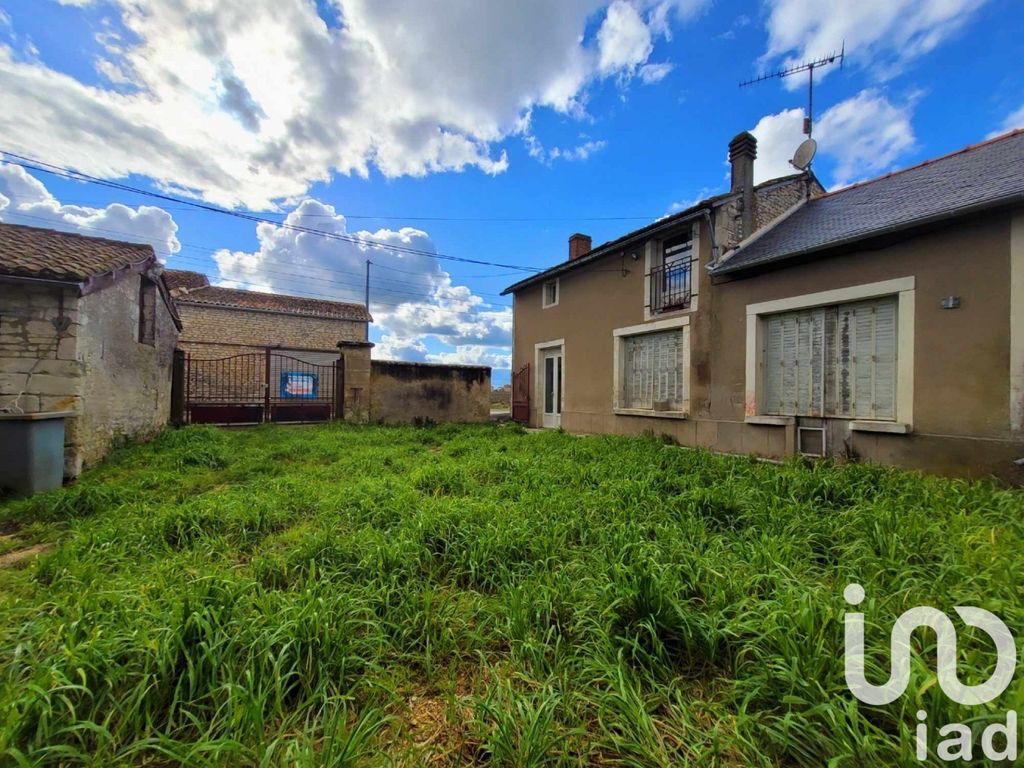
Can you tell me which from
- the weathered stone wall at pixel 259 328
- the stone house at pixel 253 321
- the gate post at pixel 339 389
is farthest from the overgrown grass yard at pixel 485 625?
the weathered stone wall at pixel 259 328

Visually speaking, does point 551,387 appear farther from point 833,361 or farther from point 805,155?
point 805,155

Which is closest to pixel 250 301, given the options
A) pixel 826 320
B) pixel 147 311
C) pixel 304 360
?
pixel 304 360

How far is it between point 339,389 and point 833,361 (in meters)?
10.9

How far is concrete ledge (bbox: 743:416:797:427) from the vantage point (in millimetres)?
6484

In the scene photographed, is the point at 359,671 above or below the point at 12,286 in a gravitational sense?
below

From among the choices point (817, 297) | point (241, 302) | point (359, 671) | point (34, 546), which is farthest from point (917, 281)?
point (241, 302)

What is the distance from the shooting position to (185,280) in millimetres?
19203

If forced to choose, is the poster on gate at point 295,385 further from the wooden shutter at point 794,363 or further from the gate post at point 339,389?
the wooden shutter at point 794,363

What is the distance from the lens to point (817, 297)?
6172 mm

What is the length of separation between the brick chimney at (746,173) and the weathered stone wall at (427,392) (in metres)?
7.85

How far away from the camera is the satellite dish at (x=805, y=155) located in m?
8.55

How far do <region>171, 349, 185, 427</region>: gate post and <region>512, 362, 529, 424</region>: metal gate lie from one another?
870cm

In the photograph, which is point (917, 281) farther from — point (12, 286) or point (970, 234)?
point (12, 286)

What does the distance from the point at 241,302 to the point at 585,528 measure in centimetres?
2150
